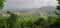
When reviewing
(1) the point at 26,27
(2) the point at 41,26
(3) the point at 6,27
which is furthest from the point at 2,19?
(2) the point at 41,26

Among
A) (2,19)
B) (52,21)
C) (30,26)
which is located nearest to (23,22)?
(30,26)

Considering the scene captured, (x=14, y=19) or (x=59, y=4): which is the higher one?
(x=59, y=4)

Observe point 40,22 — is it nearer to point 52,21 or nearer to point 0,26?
point 52,21

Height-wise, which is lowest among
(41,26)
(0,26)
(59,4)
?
(41,26)

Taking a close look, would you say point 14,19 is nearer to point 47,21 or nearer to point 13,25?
point 13,25

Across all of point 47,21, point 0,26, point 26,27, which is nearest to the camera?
point 0,26

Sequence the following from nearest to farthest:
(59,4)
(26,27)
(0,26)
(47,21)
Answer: (0,26) → (59,4) → (26,27) → (47,21)

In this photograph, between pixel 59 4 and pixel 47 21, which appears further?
pixel 47 21

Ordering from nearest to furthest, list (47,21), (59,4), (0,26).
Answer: (0,26)
(59,4)
(47,21)

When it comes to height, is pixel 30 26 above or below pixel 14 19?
below
